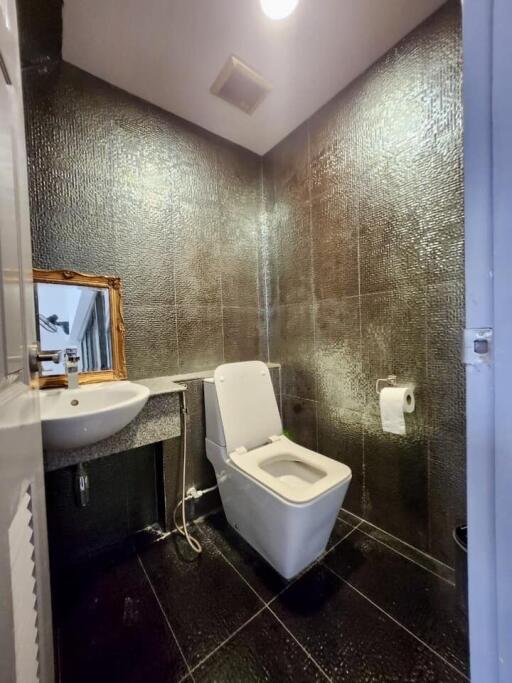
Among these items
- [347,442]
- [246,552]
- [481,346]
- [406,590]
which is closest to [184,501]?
[246,552]

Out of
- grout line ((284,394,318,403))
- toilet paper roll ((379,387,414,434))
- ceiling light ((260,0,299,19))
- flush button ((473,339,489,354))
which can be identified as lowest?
grout line ((284,394,318,403))

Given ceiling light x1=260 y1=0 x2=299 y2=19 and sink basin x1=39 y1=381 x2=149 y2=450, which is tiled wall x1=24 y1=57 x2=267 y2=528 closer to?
sink basin x1=39 y1=381 x2=149 y2=450

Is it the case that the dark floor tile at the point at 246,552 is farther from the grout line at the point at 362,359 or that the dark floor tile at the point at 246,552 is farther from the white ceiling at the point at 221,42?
the white ceiling at the point at 221,42

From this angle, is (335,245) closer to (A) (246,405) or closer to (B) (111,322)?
(A) (246,405)

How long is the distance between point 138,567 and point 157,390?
2.72ft

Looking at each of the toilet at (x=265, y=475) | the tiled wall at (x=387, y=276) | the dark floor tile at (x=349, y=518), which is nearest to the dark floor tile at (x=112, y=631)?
the toilet at (x=265, y=475)

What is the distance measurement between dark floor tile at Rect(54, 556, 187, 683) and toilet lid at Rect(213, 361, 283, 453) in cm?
67

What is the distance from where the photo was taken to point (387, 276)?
129 centimetres

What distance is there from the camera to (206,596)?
1.09 m

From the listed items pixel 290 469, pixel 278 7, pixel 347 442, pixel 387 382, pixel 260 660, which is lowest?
pixel 260 660

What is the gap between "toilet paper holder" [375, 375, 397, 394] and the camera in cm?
129

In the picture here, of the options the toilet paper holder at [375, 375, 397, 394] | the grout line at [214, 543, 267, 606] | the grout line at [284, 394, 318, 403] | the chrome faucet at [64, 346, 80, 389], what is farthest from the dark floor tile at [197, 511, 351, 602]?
the chrome faucet at [64, 346, 80, 389]

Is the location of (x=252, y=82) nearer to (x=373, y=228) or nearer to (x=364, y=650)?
(x=373, y=228)

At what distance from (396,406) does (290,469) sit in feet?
2.14
